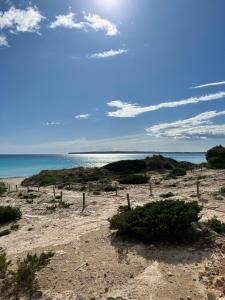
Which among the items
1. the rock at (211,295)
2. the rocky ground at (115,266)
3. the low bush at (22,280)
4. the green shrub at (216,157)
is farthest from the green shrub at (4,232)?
the green shrub at (216,157)

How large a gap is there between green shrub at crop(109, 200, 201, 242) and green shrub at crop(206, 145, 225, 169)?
A: 32264 millimetres

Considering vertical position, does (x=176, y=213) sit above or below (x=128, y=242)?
above

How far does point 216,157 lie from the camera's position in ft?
145

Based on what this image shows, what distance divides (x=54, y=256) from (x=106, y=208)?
905cm

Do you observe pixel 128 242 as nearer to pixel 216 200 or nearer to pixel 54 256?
pixel 54 256

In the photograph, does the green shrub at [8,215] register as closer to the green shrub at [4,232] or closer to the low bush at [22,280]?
the green shrub at [4,232]

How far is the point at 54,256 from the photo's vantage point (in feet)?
34.7

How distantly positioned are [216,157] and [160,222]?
1396 inches

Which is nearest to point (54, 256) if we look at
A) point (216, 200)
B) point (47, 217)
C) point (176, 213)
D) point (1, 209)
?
point (176, 213)

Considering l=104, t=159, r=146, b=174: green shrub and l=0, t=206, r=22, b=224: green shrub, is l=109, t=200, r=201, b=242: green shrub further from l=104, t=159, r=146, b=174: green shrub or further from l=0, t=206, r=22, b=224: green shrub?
l=104, t=159, r=146, b=174: green shrub

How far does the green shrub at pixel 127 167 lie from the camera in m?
46.7

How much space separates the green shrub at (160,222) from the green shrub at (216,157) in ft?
106

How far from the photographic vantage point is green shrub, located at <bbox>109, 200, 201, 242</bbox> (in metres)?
11.2

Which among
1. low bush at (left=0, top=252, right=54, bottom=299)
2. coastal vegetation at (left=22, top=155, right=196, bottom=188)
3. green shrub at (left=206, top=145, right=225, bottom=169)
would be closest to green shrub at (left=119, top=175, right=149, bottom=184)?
coastal vegetation at (left=22, top=155, right=196, bottom=188)
